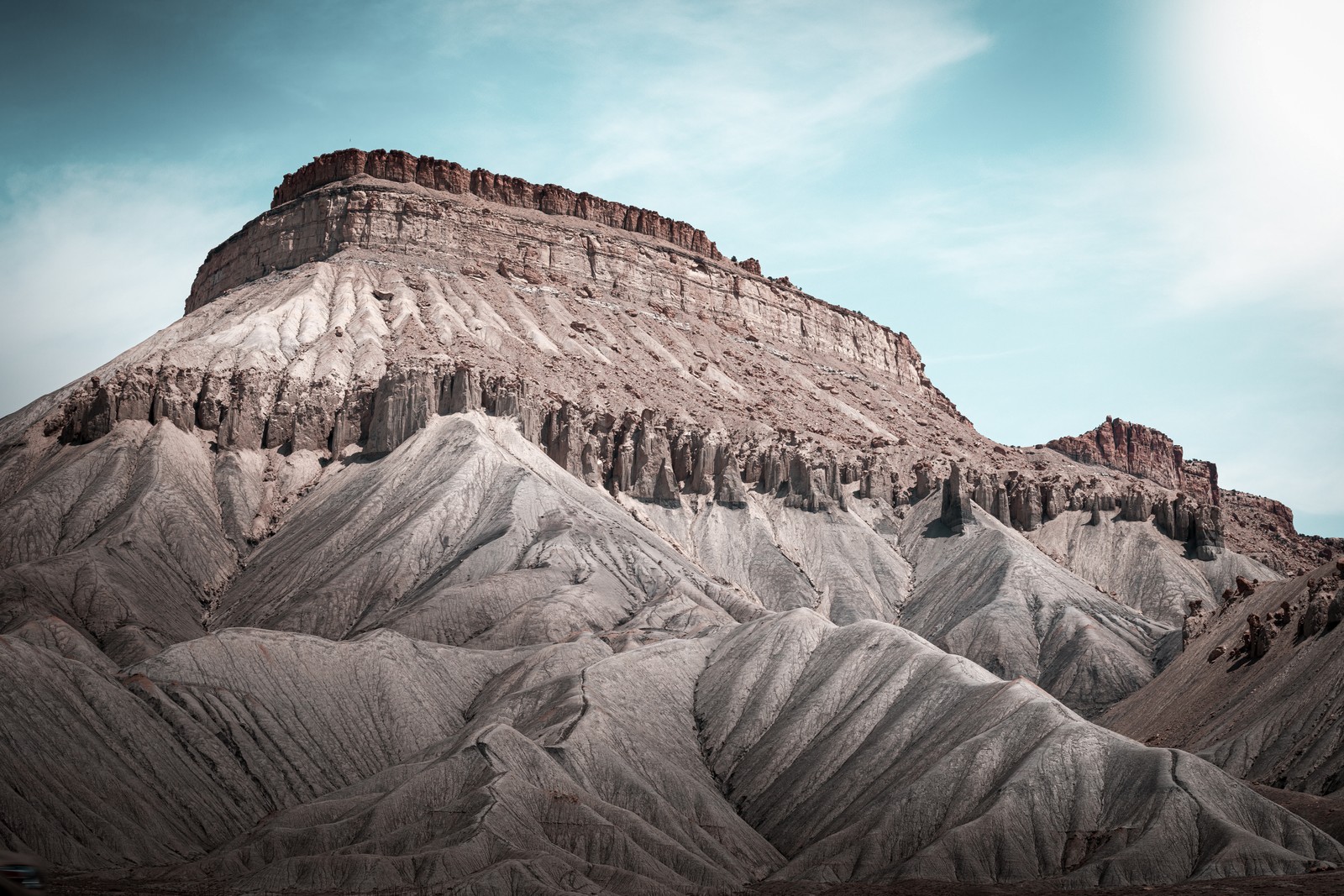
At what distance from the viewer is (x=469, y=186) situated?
17600 centimetres

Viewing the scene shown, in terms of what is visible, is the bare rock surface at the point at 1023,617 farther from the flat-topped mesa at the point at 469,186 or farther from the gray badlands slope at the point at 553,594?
the flat-topped mesa at the point at 469,186

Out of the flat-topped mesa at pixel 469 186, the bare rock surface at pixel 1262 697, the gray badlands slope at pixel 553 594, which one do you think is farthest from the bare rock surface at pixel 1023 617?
the flat-topped mesa at pixel 469 186

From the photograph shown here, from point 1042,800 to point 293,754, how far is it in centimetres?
3651

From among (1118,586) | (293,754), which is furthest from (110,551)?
(1118,586)

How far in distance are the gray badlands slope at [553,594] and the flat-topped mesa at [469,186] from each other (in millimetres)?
626

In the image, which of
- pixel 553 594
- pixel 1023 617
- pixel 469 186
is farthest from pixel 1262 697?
pixel 469 186

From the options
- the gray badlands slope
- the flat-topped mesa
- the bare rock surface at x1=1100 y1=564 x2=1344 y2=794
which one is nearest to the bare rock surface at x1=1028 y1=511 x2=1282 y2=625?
the gray badlands slope

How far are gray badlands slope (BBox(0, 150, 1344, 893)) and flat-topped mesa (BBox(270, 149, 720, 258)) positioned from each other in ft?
2.05

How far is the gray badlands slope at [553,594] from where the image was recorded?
202 feet

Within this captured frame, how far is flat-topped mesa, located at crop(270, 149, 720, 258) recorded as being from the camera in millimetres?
171625

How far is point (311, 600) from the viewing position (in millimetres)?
97125

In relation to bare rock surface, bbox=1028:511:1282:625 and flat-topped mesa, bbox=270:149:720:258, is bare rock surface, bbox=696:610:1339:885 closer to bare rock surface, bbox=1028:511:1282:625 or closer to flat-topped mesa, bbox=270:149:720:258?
bare rock surface, bbox=1028:511:1282:625

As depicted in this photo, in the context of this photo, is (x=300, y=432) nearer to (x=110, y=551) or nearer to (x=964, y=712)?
(x=110, y=551)

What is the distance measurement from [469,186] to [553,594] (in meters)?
91.2
